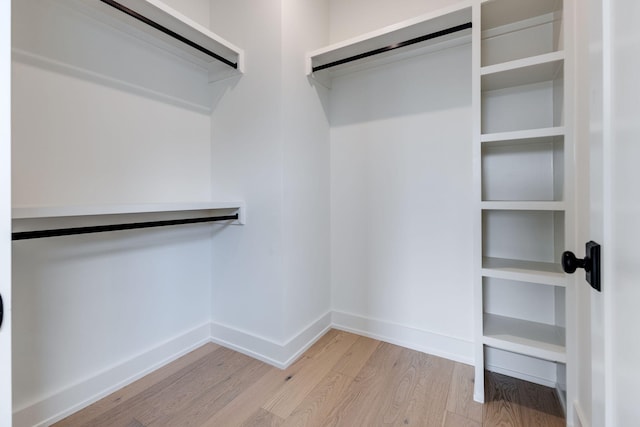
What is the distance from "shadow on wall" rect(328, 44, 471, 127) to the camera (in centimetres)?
173

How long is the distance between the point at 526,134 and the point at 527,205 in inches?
12.9

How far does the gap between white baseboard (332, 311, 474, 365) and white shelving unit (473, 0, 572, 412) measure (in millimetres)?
160

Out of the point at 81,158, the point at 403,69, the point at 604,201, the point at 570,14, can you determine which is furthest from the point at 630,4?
the point at 81,158

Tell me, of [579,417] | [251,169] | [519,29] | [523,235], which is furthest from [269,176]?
[579,417]

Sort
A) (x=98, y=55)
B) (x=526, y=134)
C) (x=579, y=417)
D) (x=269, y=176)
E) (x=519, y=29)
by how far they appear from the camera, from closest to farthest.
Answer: (x=579, y=417)
(x=526, y=134)
(x=98, y=55)
(x=519, y=29)
(x=269, y=176)

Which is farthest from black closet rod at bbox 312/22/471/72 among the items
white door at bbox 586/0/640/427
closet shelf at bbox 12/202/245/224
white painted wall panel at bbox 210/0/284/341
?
closet shelf at bbox 12/202/245/224

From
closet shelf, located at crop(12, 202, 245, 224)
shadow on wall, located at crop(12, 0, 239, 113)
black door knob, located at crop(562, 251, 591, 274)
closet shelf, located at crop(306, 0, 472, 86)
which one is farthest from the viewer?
closet shelf, located at crop(306, 0, 472, 86)

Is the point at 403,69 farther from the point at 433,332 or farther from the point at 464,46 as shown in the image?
the point at 433,332

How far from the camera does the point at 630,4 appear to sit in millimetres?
448

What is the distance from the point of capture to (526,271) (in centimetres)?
132

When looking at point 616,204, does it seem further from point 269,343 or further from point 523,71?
point 269,343

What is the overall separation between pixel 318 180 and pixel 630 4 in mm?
1706

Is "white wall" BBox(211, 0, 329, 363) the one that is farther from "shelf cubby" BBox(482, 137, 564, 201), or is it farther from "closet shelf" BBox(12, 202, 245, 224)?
"shelf cubby" BBox(482, 137, 564, 201)

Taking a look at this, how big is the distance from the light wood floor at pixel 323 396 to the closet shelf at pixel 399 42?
1.92m
